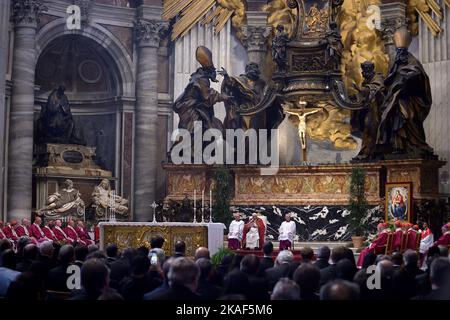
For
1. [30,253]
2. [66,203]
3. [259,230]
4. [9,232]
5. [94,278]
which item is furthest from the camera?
[66,203]

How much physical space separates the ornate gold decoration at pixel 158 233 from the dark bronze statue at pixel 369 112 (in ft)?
17.7

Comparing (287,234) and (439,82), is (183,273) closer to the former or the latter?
(287,234)

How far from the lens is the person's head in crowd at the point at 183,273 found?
219 inches

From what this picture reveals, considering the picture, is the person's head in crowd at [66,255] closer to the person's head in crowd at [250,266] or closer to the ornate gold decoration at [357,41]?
the person's head in crowd at [250,266]

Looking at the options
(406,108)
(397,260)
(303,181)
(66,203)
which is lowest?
(397,260)

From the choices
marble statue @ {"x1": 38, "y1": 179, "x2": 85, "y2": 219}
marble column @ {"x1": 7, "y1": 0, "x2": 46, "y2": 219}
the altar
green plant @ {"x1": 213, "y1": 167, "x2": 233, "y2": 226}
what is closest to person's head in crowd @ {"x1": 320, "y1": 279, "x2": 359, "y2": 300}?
the altar

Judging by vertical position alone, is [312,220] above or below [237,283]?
above

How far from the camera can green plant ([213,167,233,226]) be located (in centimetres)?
2112

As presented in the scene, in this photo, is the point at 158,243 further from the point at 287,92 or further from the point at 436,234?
the point at 287,92

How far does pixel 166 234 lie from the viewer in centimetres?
1736

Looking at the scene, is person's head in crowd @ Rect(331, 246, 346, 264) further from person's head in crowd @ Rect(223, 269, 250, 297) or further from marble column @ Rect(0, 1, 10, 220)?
marble column @ Rect(0, 1, 10, 220)

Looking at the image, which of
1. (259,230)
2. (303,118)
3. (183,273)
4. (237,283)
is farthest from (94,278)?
(303,118)

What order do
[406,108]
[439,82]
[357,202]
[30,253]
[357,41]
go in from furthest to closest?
[357,41] → [439,82] → [357,202] → [406,108] → [30,253]

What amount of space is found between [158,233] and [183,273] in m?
11.9
